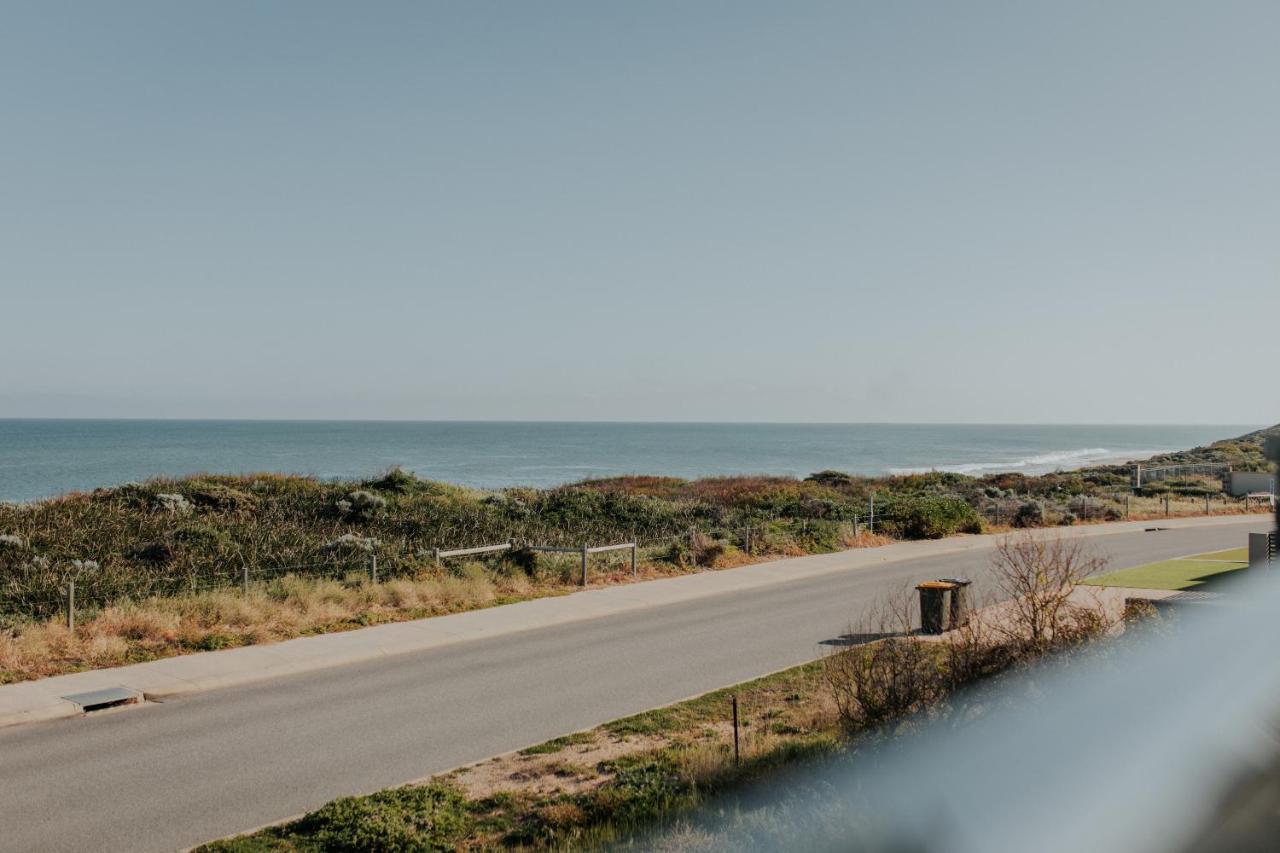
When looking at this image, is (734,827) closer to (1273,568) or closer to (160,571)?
(1273,568)

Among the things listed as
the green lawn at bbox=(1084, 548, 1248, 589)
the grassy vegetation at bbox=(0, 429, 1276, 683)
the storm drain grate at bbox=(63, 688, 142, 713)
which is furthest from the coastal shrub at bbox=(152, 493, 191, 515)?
the green lawn at bbox=(1084, 548, 1248, 589)

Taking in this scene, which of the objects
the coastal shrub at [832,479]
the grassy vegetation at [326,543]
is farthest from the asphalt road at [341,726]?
the coastal shrub at [832,479]

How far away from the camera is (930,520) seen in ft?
108

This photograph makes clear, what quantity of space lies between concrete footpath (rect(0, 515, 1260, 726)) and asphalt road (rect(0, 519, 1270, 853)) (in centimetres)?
41

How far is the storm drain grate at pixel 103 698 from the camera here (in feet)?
39.8

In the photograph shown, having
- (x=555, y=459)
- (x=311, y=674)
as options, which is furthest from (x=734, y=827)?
(x=555, y=459)

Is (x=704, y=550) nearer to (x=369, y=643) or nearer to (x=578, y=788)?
(x=369, y=643)

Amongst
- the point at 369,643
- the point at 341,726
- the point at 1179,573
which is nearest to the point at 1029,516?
the point at 1179,573

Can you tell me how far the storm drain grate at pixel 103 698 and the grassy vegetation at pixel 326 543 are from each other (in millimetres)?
1560

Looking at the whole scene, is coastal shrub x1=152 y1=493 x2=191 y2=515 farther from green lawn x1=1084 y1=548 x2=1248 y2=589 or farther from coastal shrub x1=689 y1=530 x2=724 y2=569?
green lawn x1=1084 y1=548 x2=1248 y2=589

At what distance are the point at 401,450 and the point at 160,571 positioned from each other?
443 feet

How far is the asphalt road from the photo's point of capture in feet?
28.7

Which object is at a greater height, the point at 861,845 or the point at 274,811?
the point at 861,845

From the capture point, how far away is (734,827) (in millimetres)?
7168
